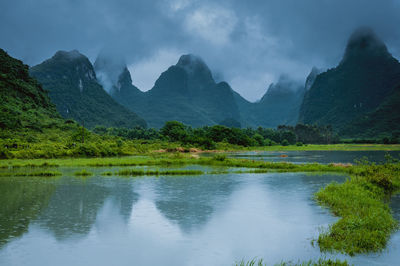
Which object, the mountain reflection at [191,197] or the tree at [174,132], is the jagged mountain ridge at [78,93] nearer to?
the tree at [174,132]

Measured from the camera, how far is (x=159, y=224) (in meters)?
10.4

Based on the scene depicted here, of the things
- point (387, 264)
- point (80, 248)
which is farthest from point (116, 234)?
point (387, 264)

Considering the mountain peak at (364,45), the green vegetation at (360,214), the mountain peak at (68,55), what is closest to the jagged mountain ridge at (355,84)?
the mountain peak at (364,45)

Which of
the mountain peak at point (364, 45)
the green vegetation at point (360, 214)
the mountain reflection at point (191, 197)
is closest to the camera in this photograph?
the green vegetation at point (360, 214)

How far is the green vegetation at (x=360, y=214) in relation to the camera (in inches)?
316

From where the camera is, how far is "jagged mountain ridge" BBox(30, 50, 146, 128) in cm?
12038

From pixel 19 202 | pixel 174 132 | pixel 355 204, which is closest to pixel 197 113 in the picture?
pixel 174 132

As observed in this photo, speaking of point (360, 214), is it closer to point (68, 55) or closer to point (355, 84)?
point (68, 55)

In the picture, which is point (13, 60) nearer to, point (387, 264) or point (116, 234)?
point (116, 234)

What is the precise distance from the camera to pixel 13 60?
6962 centimetres

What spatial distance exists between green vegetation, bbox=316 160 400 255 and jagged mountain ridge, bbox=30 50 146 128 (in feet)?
345

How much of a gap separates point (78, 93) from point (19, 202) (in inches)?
4939

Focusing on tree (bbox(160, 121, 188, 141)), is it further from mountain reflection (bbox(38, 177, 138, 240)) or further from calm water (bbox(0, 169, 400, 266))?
calm water (bbox(0, 169, 400, 266))

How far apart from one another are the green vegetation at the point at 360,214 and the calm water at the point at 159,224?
405 millimetres
